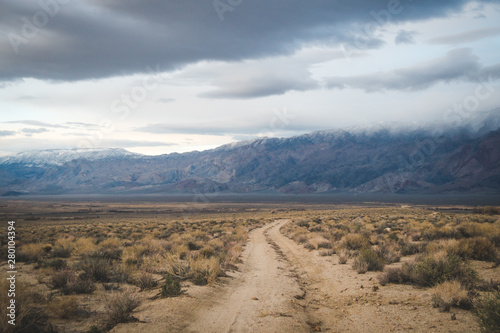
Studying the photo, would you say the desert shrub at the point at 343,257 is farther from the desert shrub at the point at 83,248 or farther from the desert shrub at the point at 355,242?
the desert shrub at the point at 83,248

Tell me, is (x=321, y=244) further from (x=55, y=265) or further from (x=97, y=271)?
(x=55, y=265)

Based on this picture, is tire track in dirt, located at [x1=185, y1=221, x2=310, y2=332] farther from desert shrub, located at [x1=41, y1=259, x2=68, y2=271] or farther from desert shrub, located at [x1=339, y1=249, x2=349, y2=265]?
desert shrub, located at [x1=41, y1=259, x2=68, y2=271]

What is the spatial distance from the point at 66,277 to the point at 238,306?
5978 millimetres

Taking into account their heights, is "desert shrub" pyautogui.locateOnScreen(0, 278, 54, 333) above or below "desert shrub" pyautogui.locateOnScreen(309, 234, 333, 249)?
above

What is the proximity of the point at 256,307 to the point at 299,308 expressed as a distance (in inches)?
51.0

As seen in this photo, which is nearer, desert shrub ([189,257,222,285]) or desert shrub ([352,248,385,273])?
desert shrub ([189,257,222,285])

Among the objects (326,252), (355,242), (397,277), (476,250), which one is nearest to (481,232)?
(476,250)

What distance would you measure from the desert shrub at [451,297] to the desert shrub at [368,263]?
413 cm

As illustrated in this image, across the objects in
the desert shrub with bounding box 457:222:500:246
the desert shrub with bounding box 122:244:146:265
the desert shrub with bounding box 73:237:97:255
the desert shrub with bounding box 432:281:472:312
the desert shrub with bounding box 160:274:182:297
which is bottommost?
the desert shrub with bounding box 73:237:97:255

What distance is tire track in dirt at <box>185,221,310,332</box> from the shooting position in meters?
7.39

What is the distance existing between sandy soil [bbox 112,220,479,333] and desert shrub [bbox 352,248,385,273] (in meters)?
0.39

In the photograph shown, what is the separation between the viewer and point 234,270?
13578 mm

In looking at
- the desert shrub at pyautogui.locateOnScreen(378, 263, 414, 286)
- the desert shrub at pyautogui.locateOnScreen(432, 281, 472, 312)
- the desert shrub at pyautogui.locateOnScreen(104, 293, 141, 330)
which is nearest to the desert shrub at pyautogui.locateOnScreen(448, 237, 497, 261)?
the desert shrub at pyautogui.locateOnScreen(378, 263, 414, 286)

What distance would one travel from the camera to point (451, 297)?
752 cm
